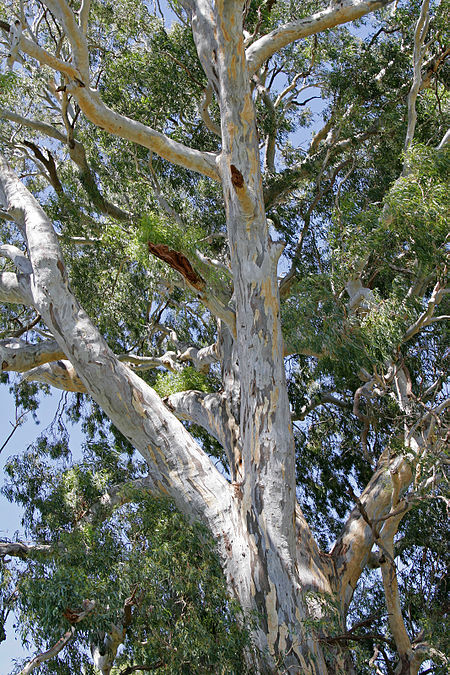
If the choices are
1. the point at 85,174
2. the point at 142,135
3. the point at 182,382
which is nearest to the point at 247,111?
the point at 142,135

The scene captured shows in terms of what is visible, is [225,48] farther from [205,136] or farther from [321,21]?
[205,136]

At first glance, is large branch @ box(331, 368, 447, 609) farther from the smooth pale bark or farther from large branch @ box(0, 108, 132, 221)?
large branch @ box(0, 108, 132, 221)

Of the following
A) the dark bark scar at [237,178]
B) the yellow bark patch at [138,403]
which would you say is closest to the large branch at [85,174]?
the dark bark scar at [237,178]

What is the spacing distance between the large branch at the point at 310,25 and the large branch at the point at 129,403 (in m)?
2.95

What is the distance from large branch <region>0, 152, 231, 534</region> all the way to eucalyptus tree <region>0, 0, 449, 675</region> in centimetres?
2

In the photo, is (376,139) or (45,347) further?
(376,139)

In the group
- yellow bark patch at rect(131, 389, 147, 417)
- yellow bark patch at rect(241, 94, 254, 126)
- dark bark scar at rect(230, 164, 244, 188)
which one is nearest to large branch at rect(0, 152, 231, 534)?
yellow bark patch at rect(131, 389, 147, 417)

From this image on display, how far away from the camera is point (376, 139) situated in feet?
31.0

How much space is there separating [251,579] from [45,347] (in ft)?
9.36

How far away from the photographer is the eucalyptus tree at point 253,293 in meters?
5.56

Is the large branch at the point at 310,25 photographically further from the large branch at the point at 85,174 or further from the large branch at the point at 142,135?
the large branch at the point at 85,174

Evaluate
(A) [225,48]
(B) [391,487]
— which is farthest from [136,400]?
(A) [225,48]

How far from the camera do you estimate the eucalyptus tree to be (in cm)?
556

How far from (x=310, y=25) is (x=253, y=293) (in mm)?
2984
